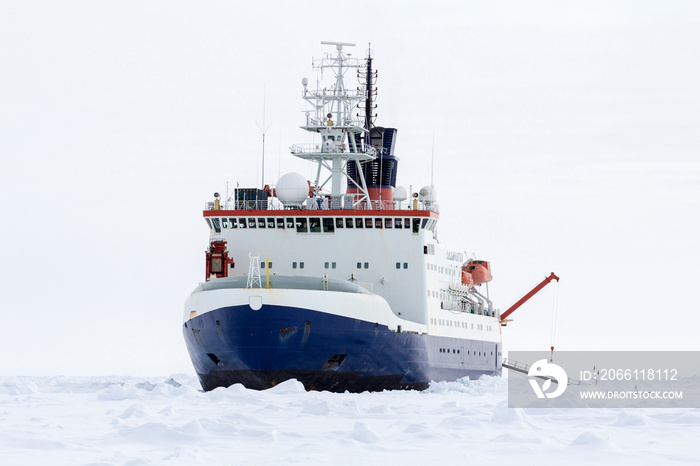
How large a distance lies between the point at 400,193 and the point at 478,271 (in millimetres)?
7530

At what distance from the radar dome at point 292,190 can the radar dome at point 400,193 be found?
8976 millimetres

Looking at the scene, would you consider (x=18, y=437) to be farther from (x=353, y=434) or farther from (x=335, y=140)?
(x=335, y=140)

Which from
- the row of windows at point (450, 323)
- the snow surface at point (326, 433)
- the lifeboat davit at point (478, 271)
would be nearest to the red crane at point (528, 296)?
the lifeboat davit at point (478, 271)

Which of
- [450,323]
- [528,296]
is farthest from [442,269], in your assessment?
[528,296]

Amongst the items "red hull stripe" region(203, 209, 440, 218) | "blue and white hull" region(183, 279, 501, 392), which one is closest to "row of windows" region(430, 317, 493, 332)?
"blue and white hull" region(183, 279, 501, 392)

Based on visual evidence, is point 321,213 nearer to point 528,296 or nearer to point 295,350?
point 295,350

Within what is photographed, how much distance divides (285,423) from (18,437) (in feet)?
21.3

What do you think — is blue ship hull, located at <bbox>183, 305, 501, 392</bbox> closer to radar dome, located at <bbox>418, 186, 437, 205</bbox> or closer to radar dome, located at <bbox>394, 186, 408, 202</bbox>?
radar dome, located at <bbox>418, 186, 437, 205</bbox>

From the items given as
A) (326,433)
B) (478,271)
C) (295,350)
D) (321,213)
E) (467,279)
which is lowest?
(326,433)

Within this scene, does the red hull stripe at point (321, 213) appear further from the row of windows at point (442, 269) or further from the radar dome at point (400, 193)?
the radar dome at point (400, 193)

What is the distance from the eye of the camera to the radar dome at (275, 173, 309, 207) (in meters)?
43.0

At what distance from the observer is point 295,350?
119ft

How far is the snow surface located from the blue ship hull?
7.95ft

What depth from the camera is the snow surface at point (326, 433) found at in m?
19.8
